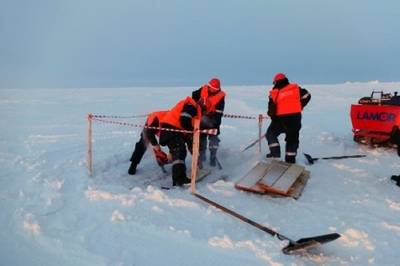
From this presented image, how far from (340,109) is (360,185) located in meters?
10.2

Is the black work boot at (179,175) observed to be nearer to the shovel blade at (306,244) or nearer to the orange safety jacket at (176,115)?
the orange safety jacket at (176,115)

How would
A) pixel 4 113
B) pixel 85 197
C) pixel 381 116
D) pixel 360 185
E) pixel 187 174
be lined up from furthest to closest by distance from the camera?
pixel 4 113
pixel 381 116
pixel 187 174
pixel 360 185
pixel 85 197

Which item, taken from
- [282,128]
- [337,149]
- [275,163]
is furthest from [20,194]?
[337,149]

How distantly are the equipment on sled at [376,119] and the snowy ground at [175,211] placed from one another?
262 millimetres

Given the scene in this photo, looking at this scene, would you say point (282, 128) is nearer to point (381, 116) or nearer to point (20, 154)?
point (381, 116)

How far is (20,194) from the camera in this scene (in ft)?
19.3

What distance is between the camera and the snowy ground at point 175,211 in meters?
4.26

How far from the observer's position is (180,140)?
6.77m

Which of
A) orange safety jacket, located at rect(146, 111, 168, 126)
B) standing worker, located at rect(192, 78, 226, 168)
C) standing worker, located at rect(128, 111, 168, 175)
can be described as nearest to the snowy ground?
standing worker, located at rect(128, 111, 168, 175)

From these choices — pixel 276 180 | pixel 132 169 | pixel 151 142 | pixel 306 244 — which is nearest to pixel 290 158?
pixel 276 180

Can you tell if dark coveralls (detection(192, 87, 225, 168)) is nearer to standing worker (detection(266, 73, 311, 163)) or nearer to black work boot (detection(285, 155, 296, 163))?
standing worker (detection(266, 73, 311, 163))

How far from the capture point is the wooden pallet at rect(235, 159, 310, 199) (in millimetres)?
5965

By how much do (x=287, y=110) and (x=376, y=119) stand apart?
2.34 meters

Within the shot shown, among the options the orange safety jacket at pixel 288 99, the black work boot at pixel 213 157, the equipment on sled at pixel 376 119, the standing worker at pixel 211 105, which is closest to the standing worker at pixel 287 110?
the orange safety jacket at pixel 288 99
